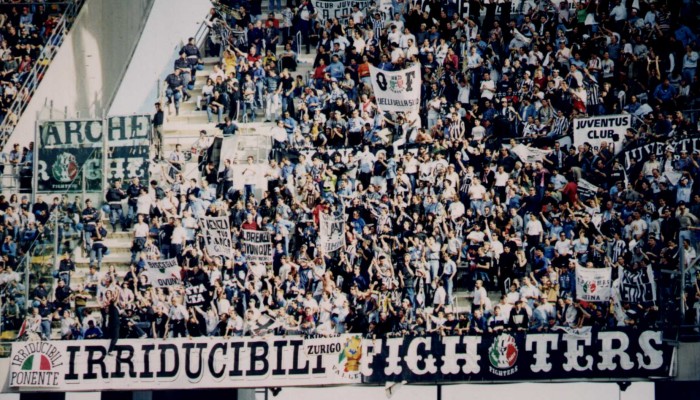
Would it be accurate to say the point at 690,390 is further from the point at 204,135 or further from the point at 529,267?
the point at 204,135

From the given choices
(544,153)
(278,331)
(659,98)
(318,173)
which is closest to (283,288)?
(278,331)

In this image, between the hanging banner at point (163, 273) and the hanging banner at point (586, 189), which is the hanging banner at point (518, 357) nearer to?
the hanging banner at point (586, 189)

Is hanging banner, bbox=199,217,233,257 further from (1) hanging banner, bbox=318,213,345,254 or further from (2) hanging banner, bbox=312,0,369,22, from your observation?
(2) hanging banner, bbox=312,0,369,22

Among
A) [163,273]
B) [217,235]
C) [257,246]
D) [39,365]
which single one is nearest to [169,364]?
[163,273]

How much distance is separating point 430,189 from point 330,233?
2357 millimetres

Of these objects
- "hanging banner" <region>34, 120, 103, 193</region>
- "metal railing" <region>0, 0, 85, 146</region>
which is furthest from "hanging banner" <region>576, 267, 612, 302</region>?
"metal railing" <region>0, 0, 85, 146</region>

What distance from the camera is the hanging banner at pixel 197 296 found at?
3209 centimetres

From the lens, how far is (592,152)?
33.4m

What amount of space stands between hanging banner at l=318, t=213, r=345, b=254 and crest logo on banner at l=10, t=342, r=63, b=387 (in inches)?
226

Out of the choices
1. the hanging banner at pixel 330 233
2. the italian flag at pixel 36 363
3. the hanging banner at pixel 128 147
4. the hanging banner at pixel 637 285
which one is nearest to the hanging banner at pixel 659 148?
the hanging banner at pixel 637 285

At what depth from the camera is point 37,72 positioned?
137ft

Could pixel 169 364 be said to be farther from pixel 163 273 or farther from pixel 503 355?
pixel 503 355

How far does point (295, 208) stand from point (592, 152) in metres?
6.30

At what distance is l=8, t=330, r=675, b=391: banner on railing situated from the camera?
29688 millimetres
